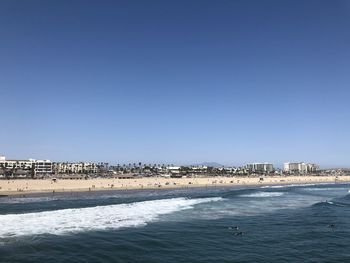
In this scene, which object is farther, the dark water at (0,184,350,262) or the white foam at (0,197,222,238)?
the white foam at (0,197,222,238)

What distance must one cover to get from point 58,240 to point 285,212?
29.4 m

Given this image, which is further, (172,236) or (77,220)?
(77,220)

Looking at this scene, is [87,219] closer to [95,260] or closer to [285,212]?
[95,260]

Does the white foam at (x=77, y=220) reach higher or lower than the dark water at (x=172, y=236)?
higher

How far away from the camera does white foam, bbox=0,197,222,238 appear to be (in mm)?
36312

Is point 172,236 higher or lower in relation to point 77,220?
lower

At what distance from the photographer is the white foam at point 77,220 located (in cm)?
3631

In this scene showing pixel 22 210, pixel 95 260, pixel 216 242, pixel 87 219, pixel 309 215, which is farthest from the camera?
pixel 22 210

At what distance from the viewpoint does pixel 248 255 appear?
2769 centimetres

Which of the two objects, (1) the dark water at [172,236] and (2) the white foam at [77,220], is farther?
(2) the white foam at [77,220]

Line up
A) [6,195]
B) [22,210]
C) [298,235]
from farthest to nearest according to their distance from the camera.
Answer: [6,195], [22,210], [298,235]

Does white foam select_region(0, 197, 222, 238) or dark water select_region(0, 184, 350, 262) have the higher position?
white foam select_region(0, 197, 222, 238)

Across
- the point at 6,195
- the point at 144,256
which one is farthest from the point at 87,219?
the point at 6,195

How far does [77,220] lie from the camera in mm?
42438
